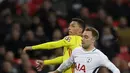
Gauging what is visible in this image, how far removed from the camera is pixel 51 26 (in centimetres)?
1786

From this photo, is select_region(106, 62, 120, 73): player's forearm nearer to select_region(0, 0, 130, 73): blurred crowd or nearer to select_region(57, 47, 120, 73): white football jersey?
select_region(57, 47, 120, 73): white football jersey

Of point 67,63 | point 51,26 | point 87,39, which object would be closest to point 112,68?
point 87,39

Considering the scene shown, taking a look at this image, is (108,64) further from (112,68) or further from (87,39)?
(87,39)

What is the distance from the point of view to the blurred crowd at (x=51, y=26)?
53.3 feet

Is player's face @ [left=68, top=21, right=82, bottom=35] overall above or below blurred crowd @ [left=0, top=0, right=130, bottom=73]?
above

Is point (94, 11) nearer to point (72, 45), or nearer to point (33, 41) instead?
point (33, 41)

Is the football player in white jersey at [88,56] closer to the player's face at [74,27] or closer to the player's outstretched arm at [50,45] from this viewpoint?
the player's outstretched arm at [50,45]

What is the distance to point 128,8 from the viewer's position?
787 inches

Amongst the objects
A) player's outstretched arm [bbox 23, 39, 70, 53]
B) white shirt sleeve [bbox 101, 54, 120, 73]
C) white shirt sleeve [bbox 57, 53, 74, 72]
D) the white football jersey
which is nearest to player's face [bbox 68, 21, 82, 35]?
player's outstretched arm [bbox 23, 39, 70, 53]

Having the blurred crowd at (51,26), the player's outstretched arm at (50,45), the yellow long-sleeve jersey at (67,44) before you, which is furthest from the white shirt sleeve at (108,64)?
the blurred crowd at (51,26)

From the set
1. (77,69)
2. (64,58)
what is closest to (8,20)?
(64,58)

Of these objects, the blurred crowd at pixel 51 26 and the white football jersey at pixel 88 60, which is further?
the blurred crowd at pixel 51 26

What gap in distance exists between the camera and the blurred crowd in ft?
53.3

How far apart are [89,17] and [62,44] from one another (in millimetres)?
6848
